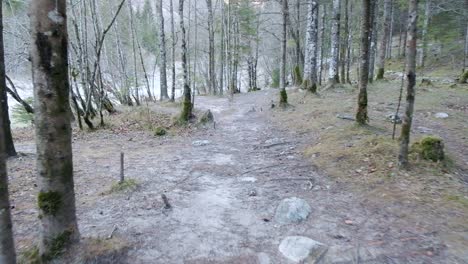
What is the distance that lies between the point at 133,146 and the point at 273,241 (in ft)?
20.1

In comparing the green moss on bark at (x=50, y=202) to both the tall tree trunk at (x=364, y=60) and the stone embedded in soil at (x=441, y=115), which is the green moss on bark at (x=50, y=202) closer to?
the tall tree trunk at (x=364, y=60)

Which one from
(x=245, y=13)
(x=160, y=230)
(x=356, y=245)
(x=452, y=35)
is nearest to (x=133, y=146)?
(x=160, y=230)

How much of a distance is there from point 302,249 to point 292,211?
2.97ft

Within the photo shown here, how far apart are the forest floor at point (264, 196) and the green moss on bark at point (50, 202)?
2.06 feet

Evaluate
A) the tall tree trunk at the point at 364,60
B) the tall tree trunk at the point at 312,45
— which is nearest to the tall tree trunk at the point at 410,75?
the tall tree trunk at the point at 364,60

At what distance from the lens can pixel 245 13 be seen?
24594mm

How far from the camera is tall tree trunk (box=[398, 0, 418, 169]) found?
5.19 meters

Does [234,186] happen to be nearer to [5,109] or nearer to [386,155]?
[386,155]

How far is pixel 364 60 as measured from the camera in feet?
24.9

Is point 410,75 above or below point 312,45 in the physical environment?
below

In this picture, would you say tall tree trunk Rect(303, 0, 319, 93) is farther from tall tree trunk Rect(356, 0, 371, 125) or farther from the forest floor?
tall tree trunk Rect(356, 0, 371, 125)

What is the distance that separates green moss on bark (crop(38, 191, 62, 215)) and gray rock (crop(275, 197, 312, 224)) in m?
2.81

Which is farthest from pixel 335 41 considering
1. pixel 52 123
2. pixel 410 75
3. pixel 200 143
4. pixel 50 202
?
pixel 50 202

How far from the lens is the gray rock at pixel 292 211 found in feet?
14.8
